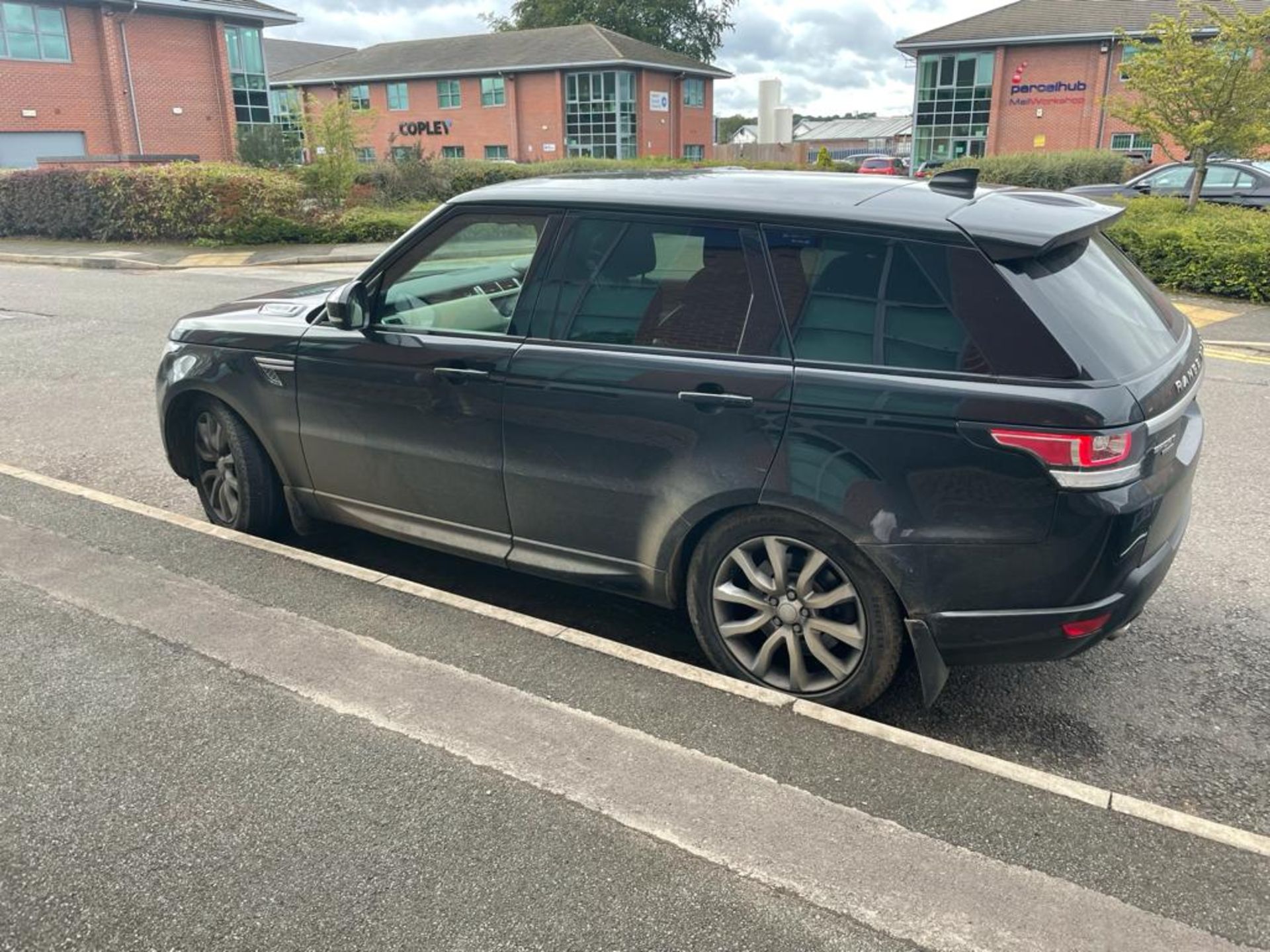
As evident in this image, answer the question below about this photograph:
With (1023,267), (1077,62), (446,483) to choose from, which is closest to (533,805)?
(446,483)

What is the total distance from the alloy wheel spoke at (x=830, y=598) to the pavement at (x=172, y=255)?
16048mm

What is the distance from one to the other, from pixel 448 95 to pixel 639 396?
6003 centimetres

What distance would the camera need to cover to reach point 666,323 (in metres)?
3.46

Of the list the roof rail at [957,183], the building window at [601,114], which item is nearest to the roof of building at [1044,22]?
the building window at [601,114]

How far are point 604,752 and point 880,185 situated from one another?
2165 millimetres

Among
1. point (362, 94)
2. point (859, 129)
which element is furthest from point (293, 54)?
point (859, 129)

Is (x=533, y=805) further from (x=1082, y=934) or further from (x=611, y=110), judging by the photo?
(x=611, y=110)

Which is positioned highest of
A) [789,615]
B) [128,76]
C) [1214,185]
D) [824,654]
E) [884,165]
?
[128,76]

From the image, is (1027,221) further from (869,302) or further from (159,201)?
(159,201)

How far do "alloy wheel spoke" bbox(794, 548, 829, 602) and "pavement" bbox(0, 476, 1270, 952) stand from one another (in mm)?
383

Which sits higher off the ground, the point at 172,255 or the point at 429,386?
the point at 429,386

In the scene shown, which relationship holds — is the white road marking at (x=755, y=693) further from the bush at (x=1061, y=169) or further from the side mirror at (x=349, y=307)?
the bush at (x=1061, y=169)

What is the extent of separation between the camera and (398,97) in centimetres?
6031

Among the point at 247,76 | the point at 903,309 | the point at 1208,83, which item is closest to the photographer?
the point at 903,309
